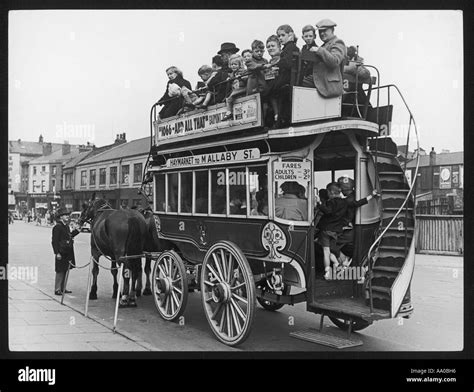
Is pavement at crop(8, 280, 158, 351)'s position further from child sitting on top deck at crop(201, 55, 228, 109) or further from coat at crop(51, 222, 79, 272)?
child sitting on top deck at crop(201, 55, 228, 109)

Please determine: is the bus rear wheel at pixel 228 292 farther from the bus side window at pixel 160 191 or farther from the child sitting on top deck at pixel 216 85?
the child sitting on top deck at pixel 216 85

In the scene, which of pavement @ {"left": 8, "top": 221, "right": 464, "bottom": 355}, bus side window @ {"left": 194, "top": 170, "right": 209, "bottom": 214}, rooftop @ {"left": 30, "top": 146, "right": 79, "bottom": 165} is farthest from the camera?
bus side window @ {"left": 194, "top": 170, "right": 209, "bottom": 214}

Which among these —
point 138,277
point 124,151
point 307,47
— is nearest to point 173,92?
point 124,151

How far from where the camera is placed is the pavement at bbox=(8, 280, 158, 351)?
4.51m

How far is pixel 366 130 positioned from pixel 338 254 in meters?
1.15

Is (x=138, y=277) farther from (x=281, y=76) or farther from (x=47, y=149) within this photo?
(x=281, y=76)

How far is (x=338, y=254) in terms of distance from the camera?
4.45 m

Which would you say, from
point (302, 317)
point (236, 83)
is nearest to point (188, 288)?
point (302, 317)

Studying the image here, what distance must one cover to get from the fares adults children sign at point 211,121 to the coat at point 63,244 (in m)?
1.39

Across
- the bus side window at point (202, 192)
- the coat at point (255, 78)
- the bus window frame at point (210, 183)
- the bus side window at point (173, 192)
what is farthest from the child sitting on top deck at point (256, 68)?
the bus side window at point (173, 192)

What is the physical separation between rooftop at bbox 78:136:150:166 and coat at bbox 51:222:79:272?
80 cm

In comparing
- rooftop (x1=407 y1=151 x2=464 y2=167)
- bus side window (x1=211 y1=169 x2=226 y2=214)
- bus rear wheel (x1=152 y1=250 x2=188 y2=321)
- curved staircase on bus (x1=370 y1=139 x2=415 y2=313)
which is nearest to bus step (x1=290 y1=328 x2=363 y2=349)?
curved staircase on bus (x1=370 y1=139 x2=415 y2=313)
